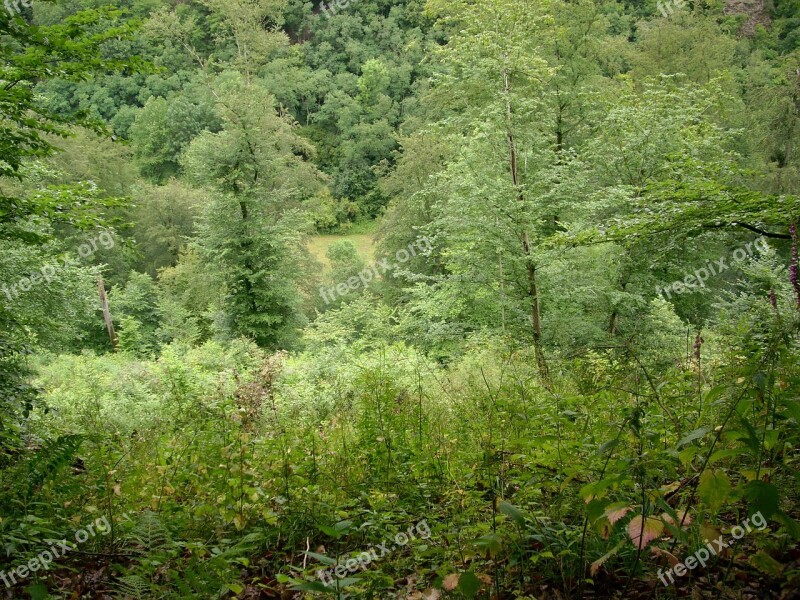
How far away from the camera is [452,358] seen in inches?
587

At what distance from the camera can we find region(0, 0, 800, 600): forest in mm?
2797

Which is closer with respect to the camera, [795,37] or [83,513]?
[83,513]

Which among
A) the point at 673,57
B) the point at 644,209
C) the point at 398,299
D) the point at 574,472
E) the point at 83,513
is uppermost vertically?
the point at 673,57

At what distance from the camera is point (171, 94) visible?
209 feet

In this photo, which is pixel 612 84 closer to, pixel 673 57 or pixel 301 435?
pixel 673 57

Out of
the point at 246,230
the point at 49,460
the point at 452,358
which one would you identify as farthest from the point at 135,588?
the point at 246,230

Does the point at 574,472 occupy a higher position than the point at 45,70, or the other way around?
the point at 45,70

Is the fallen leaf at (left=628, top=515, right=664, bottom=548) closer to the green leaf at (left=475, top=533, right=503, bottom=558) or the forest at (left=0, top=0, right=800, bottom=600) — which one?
the forest at (left=0, top=0, right=800, bottom=600)

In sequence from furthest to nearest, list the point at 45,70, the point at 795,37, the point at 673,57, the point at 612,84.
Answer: the point at 795,37
the point at 673,57
the point at 612,84
the point at 45,70

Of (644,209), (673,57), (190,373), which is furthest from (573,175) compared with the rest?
(673,57)

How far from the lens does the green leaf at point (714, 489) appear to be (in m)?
1.97

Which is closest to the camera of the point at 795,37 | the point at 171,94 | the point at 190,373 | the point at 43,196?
the point at 43,196

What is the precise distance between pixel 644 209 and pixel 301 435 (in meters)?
4.15

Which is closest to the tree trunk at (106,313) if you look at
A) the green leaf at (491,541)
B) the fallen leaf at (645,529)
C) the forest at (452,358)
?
the forest at (452,358)
